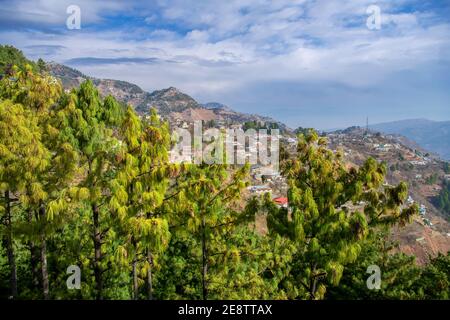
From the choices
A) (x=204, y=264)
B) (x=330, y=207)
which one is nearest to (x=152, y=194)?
(x=204, y=264)

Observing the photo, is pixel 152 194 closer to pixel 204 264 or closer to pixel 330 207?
pixel 204 264

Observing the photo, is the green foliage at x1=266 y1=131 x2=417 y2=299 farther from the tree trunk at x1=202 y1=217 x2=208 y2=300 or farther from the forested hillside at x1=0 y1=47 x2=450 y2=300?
the tree trunk at x1=202 y1=217 x2=208 y2=300

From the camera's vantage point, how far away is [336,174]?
937 centimetres

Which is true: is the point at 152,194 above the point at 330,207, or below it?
above

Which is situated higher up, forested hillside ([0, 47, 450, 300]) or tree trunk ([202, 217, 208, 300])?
forested hillside ([0, 47, 450, 300])

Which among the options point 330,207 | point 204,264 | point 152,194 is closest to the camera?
point 152,194

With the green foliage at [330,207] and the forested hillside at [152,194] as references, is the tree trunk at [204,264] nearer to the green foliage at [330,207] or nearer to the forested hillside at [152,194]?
the forested hillside at [152,194]

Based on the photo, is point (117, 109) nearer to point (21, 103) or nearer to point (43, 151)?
point (43, 151)

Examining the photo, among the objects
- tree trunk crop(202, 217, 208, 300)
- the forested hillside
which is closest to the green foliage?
the forested hillside

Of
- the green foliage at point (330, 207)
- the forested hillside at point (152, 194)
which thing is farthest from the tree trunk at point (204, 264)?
the green foliage at point (330, 207)

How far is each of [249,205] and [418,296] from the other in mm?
8320

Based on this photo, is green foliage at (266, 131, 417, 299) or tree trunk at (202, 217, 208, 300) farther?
tree trunk at (202, 217, 208, 300)

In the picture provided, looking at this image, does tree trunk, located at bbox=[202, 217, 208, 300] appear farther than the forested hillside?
Yes
